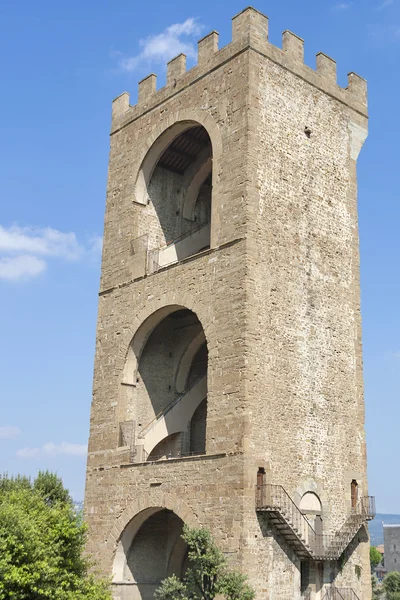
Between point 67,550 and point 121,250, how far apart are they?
10.2 metres

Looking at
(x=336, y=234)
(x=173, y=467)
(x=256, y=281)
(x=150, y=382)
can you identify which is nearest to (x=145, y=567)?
(x=173, y=467)

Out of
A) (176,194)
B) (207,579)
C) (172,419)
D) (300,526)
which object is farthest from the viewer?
(176,194)

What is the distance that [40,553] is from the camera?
639 inches

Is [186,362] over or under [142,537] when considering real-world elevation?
over

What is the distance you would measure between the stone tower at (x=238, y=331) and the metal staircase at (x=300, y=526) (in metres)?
0.06

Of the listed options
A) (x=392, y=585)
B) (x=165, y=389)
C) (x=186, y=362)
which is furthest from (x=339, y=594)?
(x=392, y=585)

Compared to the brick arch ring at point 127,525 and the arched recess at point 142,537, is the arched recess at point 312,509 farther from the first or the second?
the brick arch ring at point 127,525

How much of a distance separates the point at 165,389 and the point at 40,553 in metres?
8.38

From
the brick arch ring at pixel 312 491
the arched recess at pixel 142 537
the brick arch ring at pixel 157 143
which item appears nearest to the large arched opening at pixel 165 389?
the arched recess at pixel 142 537

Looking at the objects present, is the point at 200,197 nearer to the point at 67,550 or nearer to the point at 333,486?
the point at 333,486

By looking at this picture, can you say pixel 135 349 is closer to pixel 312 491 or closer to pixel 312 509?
pixel 312 491

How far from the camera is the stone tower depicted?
19.2 meters

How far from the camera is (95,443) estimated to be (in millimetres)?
23438

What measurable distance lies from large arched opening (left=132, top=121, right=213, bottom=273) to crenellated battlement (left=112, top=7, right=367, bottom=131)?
4.79ft
